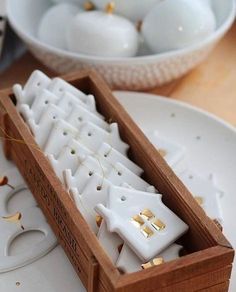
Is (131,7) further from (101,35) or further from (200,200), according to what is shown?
(200,200)

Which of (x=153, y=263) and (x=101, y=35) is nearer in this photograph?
(x=153, y=263)

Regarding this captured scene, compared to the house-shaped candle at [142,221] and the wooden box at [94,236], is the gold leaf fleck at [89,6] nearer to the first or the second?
the wooden box at [94,236]

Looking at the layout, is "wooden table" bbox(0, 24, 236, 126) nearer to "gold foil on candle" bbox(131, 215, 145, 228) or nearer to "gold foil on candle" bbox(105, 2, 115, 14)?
"gold foil on candle" bbox(105, 2, 115, 14)

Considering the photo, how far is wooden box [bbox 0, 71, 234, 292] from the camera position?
1.75 feet

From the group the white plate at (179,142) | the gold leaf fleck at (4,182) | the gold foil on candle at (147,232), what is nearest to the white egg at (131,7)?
the white plate at (179,142)

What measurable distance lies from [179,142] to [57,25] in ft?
0.76

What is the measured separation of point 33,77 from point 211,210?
234 millimetres

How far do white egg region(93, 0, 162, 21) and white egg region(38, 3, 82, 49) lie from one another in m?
0.04

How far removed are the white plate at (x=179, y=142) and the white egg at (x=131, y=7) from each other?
107mm

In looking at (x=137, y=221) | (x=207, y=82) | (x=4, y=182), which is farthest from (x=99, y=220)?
(x=207, y=82)

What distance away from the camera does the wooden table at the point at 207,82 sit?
2.91ft

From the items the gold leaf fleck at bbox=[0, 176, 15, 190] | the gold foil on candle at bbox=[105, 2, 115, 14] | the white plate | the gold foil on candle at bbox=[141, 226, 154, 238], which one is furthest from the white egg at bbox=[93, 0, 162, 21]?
the gold foil on candle at bbox=[141, 226, 154, 238]

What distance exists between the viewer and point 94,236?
560 millimetres

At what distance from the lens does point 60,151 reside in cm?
68
